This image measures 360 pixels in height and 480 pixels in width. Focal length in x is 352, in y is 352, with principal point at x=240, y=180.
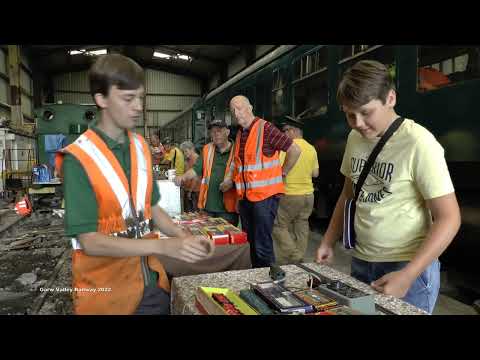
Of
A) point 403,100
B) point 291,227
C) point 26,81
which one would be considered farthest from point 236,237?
point 26,81

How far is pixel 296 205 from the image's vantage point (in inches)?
142

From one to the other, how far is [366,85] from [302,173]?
8.39 ft

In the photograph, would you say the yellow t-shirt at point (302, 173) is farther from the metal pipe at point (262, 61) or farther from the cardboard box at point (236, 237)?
the cardboard box at point (236, 237)

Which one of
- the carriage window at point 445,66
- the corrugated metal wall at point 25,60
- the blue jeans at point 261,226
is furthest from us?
the corrugated metal wall at point 25,60

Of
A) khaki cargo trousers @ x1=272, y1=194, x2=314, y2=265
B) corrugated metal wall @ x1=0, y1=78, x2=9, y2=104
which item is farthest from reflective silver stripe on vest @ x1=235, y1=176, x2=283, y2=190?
corrugated metal wall @ x1=0, y1=78, x2=9, y2=104

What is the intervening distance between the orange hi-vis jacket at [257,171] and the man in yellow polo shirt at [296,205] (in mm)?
997

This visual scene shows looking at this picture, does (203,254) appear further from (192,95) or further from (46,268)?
(192,95)

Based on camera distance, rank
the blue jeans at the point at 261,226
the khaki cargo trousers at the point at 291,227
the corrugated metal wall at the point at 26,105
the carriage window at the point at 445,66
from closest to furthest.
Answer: the carriage window at the point at 445,66 < the blue jeans at the point at 261,226 < the khaki cargo trousers at the point at 291,227 < the corrugated metal wall at the point at 26,105

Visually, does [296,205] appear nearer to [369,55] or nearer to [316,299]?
[369,55]

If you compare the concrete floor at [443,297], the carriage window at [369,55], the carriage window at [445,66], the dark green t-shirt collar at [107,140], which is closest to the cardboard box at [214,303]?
the dark green t-shirt collar at [107,140]

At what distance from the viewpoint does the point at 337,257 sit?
373cm

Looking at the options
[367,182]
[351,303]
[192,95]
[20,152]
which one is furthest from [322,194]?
[192,95]

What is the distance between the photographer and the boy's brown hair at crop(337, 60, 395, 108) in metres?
1.01

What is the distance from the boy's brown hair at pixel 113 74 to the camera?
80 cm
